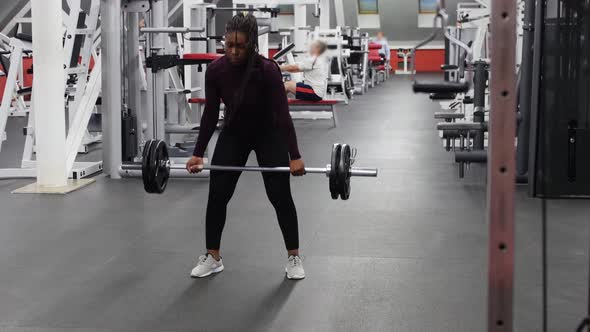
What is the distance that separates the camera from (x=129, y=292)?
2.92m

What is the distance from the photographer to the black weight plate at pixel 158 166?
9.73 feet

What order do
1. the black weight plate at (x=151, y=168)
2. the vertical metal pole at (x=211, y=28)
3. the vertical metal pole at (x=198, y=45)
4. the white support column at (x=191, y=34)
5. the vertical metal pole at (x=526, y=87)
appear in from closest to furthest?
the black weight plate at (x=151, y=168) → the vertical metal pole at (x=526, y=87) → the vertical metal pole at (x=211, y=28) → the vertical metal pole at (x=198, y=45) → the white support column at (x=191, y=34)

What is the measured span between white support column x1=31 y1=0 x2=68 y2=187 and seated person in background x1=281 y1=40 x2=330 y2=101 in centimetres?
146

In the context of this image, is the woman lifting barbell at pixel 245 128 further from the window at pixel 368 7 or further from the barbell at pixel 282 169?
the window at pixel 368 7

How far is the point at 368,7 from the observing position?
1320 mm

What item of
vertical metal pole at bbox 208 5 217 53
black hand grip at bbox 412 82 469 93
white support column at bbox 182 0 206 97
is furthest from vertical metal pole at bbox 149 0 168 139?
black hand grip at bbox 412 82 469 93

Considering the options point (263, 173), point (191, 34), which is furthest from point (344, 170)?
point (191, 34)

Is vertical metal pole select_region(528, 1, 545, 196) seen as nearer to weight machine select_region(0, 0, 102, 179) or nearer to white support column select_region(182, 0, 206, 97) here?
weight machine select_region(0, 0, 102, 179)

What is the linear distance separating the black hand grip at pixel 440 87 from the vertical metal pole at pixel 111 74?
414cm

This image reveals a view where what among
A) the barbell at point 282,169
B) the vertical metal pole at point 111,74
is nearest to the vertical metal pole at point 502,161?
the barbell at point 282,169

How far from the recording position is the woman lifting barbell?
2832 mm

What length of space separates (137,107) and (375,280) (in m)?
2.94

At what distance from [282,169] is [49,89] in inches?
97.1

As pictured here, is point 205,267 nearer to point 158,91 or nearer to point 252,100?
point 252,100
